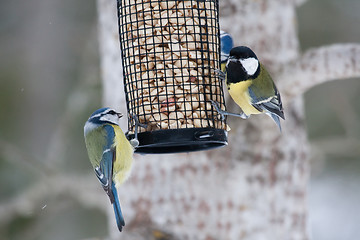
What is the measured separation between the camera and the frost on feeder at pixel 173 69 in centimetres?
392

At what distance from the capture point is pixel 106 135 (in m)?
4.07

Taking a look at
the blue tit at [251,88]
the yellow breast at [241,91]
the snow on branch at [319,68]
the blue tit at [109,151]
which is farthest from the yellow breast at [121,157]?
the snow on branch at [319,68]

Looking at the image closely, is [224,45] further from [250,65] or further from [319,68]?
[319,68]

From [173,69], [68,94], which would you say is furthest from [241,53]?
[68,94]

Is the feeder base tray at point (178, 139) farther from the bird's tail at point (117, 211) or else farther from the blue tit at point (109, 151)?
the bird's tail at point (117, 211)

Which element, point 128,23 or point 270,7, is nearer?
point 128,23

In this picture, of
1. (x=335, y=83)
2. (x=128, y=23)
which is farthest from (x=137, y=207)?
(x=335, y=83)

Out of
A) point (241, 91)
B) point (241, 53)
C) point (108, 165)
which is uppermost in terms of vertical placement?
point (241, 53)

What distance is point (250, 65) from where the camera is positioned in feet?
13.0

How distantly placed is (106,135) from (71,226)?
547 centimetres

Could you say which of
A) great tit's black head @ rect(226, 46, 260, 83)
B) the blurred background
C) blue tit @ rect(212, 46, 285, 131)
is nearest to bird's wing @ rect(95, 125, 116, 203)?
blue tit @ rect(212, 46, 285, 131)

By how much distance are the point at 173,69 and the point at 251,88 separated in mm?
519

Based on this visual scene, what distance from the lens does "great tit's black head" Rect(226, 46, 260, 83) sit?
3.81 metres

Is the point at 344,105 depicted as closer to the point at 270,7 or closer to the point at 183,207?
the point at 270,7
